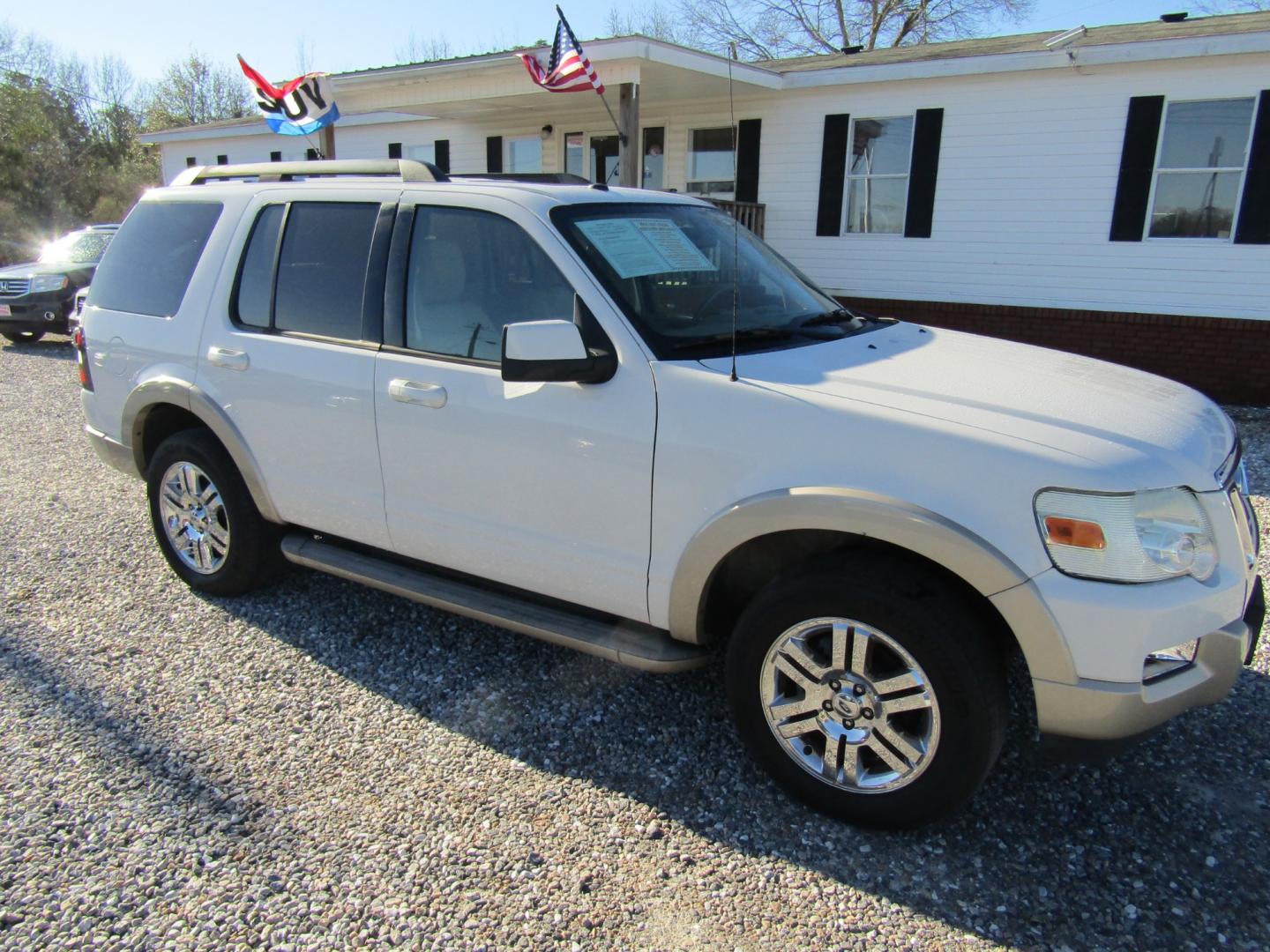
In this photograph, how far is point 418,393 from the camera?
3277 mm

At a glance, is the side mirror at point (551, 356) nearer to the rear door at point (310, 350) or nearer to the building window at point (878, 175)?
the rear door at point (310, 350)

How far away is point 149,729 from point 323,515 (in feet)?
3.36

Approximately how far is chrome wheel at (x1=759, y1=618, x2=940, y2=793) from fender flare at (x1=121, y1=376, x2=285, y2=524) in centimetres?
241

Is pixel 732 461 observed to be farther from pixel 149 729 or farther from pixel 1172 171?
pixel 1172 171

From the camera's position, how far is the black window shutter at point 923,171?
11.0 meters

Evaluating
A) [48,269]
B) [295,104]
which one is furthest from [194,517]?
[48,269]

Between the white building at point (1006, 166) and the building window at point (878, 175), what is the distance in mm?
24

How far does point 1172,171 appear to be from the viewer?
9.83m

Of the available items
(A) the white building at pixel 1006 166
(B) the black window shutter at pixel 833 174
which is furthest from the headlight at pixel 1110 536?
(B) the black window shutter at pixel 833 174

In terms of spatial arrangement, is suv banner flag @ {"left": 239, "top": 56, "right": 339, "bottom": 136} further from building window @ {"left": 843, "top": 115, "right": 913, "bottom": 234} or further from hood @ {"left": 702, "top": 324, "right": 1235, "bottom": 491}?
hood @ {"left": 702, "top": 324, "right": 1235, "bottom": 491}

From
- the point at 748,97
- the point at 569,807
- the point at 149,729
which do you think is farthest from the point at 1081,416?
the point at 748,97

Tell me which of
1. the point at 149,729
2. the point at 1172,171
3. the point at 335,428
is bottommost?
the point at 149,729

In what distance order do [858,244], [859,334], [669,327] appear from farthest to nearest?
1. [858,244]
2. [859,334]
3. [669,327]

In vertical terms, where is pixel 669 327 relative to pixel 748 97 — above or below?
below
